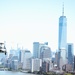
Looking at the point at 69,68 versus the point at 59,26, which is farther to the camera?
the point at 59,26

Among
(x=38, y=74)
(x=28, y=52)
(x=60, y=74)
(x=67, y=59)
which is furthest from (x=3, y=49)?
(x=28, y=52)

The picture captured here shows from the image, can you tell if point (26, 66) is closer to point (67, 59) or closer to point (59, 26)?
point (67, 59)

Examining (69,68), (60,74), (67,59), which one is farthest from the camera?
(67,59)

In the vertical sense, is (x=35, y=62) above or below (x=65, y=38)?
below

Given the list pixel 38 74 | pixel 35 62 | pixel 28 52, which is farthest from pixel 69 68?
pixel 28 52

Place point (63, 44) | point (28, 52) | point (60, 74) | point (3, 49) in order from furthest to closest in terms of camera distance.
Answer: point (63, 44) → point (28, 52) → point (60, 74) → point (3, 49)

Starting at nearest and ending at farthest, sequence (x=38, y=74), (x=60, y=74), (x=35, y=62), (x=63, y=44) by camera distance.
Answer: (x=60, y=74), (x=38, y=74), (x=35, y=62), (x=63, y=44)

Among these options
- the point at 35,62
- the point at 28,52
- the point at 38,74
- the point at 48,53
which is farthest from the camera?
the point at 28,52

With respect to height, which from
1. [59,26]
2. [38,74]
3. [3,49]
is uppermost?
[59,26]

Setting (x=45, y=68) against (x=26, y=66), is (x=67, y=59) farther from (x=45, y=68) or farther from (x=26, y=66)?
(x=45, y=68)
